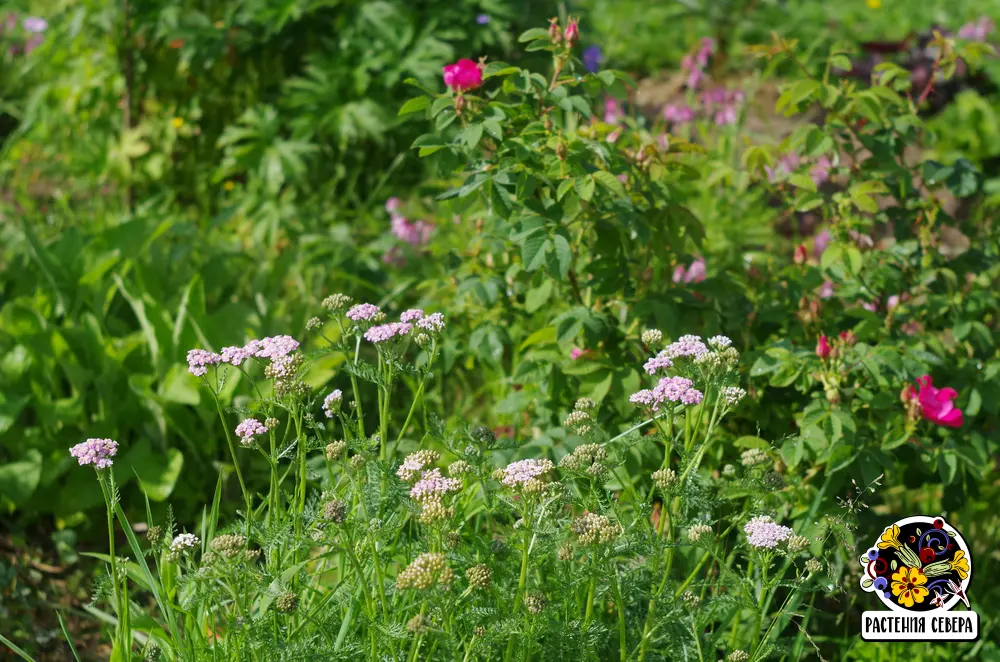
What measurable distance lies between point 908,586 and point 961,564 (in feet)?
0.48

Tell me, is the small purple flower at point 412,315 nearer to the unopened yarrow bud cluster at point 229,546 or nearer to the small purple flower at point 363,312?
the small purple flower at point 363,312

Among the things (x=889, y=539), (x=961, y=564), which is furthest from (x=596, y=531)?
(x=961, y=564)

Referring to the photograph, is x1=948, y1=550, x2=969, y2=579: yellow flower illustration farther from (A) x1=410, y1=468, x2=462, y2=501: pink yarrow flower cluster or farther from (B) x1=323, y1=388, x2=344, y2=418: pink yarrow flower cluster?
(B) x1=323, y1=388, x2=344, y2=418: pink yarrow flower cluster

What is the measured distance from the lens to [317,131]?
3.87m

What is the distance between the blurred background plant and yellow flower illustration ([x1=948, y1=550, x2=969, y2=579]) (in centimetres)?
22

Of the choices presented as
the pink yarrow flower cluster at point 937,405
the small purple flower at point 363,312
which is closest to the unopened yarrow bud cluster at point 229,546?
the small purple flower at point 363,312

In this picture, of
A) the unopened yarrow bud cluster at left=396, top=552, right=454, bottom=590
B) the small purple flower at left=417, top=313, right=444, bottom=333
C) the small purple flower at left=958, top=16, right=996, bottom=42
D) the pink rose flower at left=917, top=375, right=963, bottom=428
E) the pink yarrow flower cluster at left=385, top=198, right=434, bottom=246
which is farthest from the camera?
the small purple flower at left=958, top=16, right=996, bottom=42

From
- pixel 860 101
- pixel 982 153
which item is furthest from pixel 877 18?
pixel 860 101

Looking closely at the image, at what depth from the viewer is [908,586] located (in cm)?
185

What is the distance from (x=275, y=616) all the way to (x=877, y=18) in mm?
5950

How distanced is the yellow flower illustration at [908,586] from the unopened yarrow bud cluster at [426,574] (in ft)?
3.17

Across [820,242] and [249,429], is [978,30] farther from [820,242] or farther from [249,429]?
[249,429]

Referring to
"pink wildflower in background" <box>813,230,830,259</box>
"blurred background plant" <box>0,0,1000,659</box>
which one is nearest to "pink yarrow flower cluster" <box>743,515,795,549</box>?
"blurred background plant" <box>0,0,1000,659</box>

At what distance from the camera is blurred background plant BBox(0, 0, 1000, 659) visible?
2.17 metres
